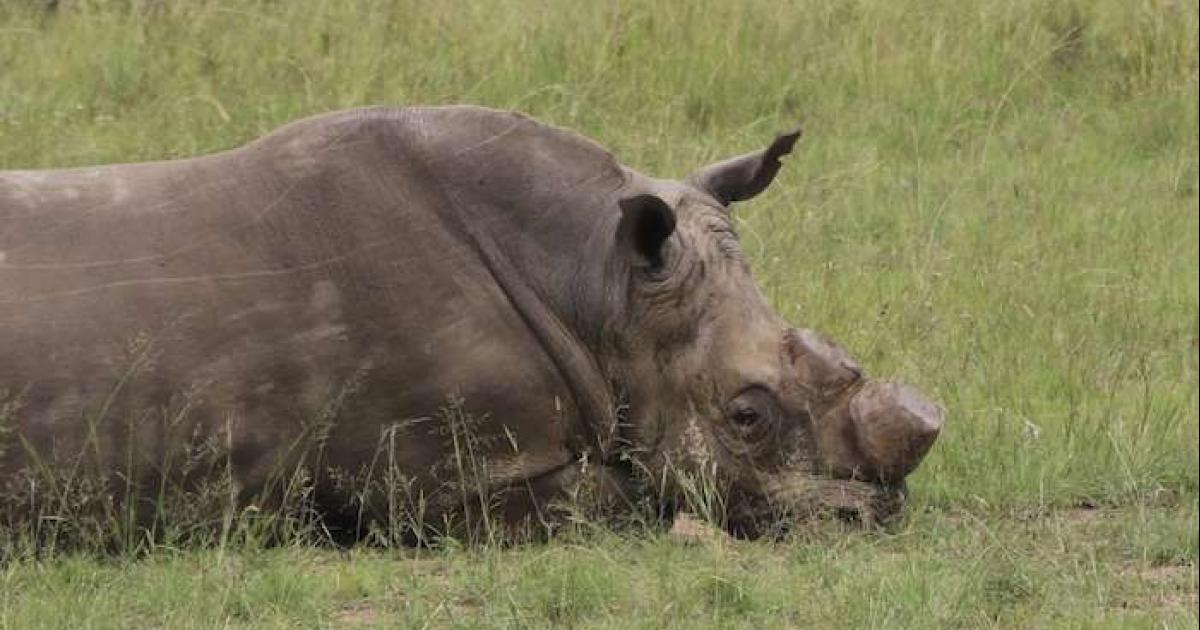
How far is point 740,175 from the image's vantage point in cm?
877

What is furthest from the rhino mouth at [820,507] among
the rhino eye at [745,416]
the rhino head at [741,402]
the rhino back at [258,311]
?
the rhino back at [258,311]

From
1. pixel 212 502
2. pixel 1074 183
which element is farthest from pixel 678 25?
pixel 212 502

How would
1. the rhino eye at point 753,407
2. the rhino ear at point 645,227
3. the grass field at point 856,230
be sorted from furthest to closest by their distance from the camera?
the rhino eye at point 753,407 < the rhino ear at point 645,227 < the grass field at point 856,230

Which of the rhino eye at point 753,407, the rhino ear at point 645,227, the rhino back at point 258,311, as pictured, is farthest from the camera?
the rhino eye at point 753,407

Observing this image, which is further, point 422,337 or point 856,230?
point 856,230

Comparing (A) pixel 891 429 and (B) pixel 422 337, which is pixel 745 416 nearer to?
(A) pixel 891 429

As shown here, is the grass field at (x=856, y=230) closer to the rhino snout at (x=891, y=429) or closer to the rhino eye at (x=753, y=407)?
the rhino snout at (x=891, y=429)

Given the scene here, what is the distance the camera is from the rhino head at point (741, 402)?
811 cm

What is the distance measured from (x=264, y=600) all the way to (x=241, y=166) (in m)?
1.47

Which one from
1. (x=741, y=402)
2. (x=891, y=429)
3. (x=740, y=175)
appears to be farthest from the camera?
(x=740, y=175)

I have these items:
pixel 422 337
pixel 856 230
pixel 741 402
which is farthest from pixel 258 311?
pixel 856 230

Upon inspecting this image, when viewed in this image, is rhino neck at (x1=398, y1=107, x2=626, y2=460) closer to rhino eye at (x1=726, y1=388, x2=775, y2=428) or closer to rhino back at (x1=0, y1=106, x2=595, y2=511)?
rhino back at (x1=0, y1=106, x2=595, y2=511)

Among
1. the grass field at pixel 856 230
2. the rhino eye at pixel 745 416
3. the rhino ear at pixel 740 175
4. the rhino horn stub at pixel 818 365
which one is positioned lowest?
the grass field at pixel 856 230

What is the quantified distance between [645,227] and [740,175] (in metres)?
0.70
